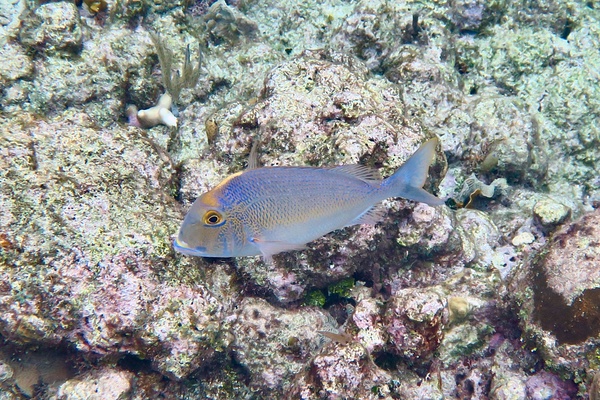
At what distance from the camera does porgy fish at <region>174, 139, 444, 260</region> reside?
8.11ft

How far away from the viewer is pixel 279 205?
2.53 m

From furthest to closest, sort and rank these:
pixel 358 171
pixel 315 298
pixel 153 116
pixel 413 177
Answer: pixel 153 116, pixel 315 298, pixel 358 171, pixel 413 177

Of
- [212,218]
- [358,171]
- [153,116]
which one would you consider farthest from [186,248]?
[153,116]

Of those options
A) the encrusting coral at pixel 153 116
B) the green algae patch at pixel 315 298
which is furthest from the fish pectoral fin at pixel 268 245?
the encrusting coral at pixel 153 116

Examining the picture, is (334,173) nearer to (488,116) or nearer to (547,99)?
(488,116)

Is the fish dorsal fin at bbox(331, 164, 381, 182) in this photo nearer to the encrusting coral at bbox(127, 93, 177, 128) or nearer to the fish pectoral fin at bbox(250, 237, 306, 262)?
the fish pectoral fin at bbox(250, 237, 306, 262)

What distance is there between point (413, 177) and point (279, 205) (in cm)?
92

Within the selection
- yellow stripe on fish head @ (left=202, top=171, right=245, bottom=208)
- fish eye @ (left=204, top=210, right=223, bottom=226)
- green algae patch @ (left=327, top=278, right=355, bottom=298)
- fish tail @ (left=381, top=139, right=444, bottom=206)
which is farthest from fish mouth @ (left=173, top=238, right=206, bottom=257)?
green algae patch @ (left=327, top=278, right=355, bottom=298)

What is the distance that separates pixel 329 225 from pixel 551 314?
2271mm

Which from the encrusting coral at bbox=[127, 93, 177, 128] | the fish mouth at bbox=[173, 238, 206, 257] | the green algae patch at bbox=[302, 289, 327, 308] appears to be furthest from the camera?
the encrusting coral at bbox=[127, 93, 177, 128]

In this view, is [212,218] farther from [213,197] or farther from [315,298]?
[315,298]

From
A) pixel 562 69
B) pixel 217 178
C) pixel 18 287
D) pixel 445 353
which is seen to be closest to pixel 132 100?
pixel 217 178

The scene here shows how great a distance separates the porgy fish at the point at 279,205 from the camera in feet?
8.11

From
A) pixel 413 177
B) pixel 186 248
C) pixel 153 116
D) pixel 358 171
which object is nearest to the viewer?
pixel 186 248
